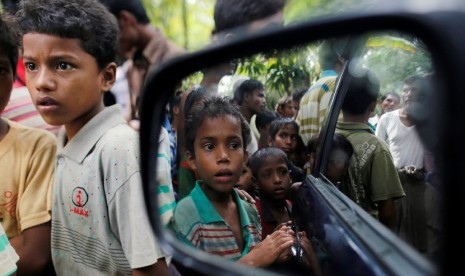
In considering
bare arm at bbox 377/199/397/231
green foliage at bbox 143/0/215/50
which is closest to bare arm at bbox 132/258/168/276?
bare arm at bbox 377/199/397/231

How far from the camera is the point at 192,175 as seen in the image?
163 centimetres

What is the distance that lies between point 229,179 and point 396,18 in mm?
880

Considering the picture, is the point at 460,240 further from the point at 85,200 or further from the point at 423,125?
the point at 85,200

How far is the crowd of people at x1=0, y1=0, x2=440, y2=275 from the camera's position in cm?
133

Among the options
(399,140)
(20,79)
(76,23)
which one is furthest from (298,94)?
(20,79)

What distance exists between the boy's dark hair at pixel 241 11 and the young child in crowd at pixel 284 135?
104cm

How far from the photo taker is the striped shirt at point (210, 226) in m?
1.42

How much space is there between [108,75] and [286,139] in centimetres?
121

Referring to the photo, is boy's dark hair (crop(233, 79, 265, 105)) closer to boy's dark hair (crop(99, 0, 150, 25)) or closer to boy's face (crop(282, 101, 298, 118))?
boy's face (crop(282, 101, 298, 118))

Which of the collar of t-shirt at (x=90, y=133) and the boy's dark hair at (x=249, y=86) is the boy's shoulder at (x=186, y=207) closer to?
the boy's dark hair at (x=249, y=86)

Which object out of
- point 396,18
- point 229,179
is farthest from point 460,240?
point 229,179

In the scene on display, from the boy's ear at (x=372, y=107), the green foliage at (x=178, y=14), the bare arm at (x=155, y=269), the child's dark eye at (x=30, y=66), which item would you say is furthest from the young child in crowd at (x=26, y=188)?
the green foliage at (x=178, y=14)

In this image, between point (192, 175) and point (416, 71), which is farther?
point (192, 175)

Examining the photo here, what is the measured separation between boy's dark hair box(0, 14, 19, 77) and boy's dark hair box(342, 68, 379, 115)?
1808mm
